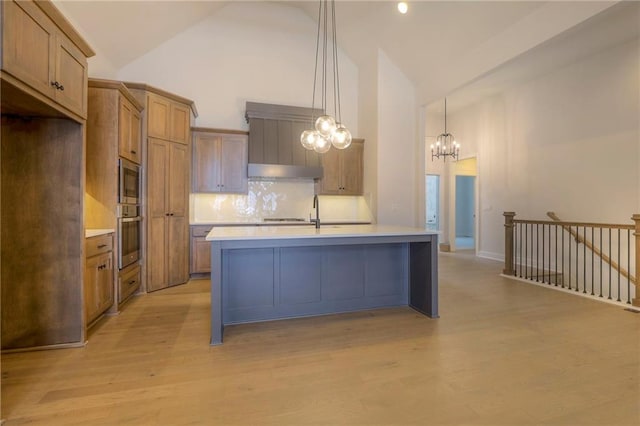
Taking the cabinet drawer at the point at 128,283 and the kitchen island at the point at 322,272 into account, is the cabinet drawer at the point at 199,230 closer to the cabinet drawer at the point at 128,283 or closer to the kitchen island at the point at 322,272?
the cabinet drawer at the point at 128,283

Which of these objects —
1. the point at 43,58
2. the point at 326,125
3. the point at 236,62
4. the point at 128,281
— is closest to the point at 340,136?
the point at 326,125

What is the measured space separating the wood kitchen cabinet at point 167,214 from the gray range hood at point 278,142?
1.08 m

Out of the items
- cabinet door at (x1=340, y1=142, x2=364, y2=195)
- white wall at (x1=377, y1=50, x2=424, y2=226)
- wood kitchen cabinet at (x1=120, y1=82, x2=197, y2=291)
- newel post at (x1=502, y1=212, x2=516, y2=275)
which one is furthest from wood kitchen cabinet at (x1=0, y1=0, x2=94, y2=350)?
newel post at (x1=502, y1=212, x2=516, y2=275)

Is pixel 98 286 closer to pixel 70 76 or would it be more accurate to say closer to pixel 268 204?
pixel 70 76

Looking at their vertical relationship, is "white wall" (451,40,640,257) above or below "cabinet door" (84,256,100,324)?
above

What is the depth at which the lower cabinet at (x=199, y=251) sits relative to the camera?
4.46m

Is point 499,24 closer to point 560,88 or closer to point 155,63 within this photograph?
point 560,88

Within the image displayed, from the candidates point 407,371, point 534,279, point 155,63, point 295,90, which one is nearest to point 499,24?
point 295,90

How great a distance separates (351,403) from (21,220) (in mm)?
2672

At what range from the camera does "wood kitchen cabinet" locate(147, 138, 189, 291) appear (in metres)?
3.78

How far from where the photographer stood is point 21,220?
2213mm

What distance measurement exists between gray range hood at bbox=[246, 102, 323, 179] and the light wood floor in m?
2.61

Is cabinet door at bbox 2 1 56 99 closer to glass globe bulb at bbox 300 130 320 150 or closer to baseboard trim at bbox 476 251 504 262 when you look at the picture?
glass globe bulb at bbox 300 130 320 150

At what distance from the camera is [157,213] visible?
3.84m
